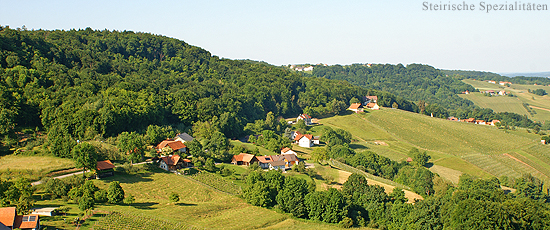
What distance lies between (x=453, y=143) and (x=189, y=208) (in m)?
60.7

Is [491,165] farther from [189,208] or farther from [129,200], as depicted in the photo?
[129,200]

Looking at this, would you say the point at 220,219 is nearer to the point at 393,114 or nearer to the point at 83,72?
the point at 83,72

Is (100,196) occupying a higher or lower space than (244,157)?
higher

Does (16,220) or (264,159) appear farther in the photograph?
(264,159)

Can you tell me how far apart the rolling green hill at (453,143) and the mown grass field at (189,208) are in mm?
32512

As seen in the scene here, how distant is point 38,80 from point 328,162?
44.3 meters

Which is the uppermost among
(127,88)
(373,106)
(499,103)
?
(127,88)

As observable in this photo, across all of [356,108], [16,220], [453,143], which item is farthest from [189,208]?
[356,108]

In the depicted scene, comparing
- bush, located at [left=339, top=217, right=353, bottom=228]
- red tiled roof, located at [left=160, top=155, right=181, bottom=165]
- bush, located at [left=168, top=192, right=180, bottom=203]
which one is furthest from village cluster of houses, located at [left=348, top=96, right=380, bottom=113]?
bush, located at [left=168, top=192, right=180, bottom=203]

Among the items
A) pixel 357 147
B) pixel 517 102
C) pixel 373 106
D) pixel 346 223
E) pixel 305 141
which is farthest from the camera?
pixel 517 102

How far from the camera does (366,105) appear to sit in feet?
378

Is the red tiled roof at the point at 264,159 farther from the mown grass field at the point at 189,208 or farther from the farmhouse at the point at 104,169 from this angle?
the farmhouse at the point at 104,169

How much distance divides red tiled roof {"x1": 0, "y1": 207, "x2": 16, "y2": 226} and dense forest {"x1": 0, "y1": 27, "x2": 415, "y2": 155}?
18857 mm

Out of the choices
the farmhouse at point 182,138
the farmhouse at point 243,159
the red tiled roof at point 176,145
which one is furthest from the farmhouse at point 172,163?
the farmhouse at point 182,138
